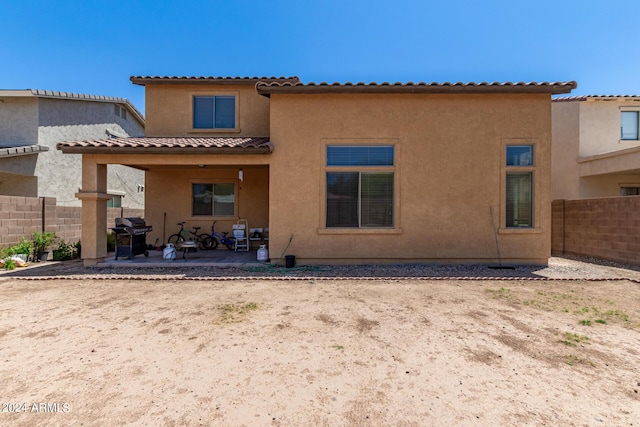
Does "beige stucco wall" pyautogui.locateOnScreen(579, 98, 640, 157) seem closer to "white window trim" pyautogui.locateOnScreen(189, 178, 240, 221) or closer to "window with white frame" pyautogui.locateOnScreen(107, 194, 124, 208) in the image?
"white window trim" pyautogui.locateOnScreen(189, 178, 240, 221)

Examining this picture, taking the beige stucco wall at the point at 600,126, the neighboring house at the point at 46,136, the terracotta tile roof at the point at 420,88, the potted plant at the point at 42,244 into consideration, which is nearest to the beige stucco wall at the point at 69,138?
the neighboring house at the point at 46,136

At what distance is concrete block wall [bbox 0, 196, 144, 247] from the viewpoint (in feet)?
27.8

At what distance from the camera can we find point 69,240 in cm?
1046

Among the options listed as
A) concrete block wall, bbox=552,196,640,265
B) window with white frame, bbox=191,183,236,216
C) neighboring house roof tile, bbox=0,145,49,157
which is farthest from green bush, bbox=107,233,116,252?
concrete block wall, bbox=552,196,640,265

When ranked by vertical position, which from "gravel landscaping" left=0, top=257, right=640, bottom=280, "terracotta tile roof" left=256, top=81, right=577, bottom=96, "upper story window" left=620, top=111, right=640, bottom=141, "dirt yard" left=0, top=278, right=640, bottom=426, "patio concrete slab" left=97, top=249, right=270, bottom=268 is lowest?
"dirt yard" left=0, top=278, right=640, bottom=426

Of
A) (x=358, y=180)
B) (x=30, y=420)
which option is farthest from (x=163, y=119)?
(x=30, y=420)

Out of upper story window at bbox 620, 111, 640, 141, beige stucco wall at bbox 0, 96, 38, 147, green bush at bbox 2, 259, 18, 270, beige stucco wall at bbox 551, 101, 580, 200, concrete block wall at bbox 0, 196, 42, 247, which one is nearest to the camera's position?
green bush at bbox 2, 259, 18, 270

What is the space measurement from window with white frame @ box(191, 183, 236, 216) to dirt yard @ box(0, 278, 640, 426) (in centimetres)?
582

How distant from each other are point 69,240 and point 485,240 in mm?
13485

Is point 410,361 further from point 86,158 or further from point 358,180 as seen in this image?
point 86,158

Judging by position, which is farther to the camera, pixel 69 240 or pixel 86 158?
pixel 69 240

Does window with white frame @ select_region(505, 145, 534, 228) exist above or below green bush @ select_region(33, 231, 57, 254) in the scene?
above

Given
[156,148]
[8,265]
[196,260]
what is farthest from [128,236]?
[156,148]

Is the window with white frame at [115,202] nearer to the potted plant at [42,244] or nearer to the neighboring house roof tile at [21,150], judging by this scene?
the neighboring house roof tile at [21,150]
